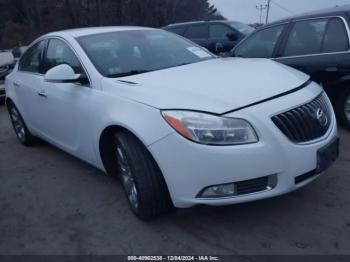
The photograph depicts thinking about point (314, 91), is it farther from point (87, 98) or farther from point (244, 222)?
point (87, 98)

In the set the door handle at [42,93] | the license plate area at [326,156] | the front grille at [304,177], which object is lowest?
the front grille at [304,177]

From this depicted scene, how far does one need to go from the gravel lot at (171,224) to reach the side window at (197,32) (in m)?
7.44

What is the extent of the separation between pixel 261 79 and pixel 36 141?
11.8 feet

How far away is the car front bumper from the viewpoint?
2.53m

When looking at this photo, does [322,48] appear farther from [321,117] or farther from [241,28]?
[241,28]

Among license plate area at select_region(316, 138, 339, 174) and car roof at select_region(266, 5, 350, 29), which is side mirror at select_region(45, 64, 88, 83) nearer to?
license plate area at select_region(316, 138, 339, 174)

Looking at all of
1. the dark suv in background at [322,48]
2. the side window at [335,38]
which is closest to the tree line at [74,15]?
the dark suv in background at [322,48]

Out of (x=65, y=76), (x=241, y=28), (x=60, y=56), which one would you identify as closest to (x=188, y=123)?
(x=65, y=76)

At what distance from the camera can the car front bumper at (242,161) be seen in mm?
2531

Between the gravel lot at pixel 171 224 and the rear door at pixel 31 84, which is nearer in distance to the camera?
the gravel lot at pixel 171 224

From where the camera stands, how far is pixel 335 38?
458cm

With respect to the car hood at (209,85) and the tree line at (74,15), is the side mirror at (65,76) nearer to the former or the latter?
the car hood at (209,85)

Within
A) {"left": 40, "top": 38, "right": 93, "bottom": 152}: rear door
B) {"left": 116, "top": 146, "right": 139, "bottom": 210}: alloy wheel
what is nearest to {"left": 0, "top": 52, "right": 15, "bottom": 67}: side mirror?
{"left": 40, "top": 38, "right": 93, "bottom": 152}: rear door

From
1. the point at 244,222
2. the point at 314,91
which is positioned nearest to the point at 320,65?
the point at 314,91
